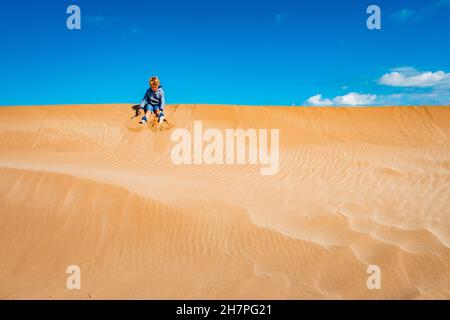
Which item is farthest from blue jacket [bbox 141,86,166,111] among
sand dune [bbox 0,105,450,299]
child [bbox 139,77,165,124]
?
sand dune [bbox 0,105,450,299]

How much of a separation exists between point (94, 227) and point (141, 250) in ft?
2.92

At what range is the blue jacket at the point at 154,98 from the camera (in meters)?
12.2

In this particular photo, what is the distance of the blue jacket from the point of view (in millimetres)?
12177

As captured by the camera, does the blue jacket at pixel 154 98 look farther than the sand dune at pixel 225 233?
Yes

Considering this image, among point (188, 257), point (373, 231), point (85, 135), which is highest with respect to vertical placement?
point (85, 135)

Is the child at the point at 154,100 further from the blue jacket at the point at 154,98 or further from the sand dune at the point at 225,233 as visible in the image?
the sand dune at the point at 225,233

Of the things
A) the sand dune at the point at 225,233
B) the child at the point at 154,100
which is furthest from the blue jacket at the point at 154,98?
the sand dune at the point at 225,233

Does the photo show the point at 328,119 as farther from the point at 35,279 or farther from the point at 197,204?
the point at 35,279

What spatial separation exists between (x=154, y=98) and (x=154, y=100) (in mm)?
151

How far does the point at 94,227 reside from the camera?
17.4 feet

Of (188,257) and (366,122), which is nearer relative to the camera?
(188,257)

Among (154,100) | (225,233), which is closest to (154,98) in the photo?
(154,100)

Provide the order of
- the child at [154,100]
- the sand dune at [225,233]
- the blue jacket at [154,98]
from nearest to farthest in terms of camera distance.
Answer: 1. the sand dune at [225,233]
2. the child at [154,100]
3. the blue jacket at [154,98]
